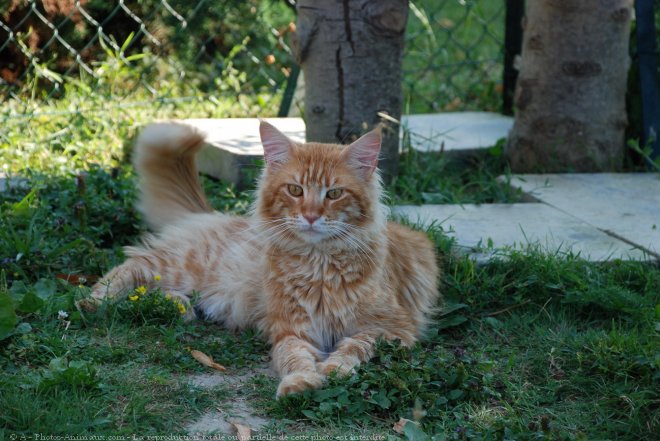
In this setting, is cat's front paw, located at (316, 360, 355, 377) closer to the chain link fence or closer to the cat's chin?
the cat's chin

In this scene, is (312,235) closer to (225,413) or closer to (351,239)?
(351,239)

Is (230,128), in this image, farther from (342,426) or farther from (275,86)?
(342,426)

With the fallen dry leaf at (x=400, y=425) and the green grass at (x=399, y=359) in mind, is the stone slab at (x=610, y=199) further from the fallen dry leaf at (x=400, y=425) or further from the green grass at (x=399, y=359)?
the fallen dry leaf at (x=400, y=425)

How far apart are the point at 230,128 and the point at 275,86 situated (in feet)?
4.07

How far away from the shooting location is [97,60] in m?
7.30

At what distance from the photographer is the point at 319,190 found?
11.8 ft

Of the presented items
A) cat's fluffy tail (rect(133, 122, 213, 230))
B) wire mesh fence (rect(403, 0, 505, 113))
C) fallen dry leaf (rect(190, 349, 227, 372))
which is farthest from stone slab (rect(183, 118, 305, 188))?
fallen dry leaf (rect(190, 349, 227, 372))

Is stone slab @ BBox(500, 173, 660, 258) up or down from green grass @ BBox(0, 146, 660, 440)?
up

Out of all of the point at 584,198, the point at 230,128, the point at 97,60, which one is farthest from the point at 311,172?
the point at 97,60

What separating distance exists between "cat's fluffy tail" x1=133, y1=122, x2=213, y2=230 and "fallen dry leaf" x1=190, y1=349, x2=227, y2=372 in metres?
1.24

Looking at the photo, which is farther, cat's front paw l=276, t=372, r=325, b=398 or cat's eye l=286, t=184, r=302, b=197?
cat's eye l=286, t=184, r=302, b=197

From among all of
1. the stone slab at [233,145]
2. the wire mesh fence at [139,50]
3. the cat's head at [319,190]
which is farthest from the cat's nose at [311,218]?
the wire mesh fence at [139,50]

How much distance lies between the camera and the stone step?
552cm

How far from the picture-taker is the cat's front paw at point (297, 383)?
310 cm
